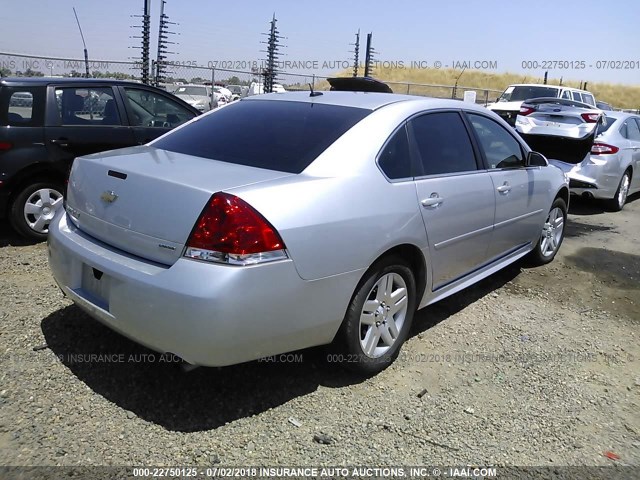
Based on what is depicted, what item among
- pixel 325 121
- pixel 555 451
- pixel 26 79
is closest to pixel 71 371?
pixel 325 121

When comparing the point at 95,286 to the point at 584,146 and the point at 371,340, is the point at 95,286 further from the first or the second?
the point at 584,146

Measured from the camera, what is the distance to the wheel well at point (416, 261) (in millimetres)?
3315

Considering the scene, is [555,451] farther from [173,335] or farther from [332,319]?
[173,335]

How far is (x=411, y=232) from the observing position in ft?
10.8

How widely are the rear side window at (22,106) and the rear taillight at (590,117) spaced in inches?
276

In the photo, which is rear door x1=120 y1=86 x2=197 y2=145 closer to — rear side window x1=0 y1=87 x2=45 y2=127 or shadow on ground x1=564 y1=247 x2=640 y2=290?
rear side window x1=0 y1=87 x2=45 y2=127

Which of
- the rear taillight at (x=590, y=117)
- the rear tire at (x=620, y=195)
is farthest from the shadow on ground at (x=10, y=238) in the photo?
the rear tire at (x=620, y=195)

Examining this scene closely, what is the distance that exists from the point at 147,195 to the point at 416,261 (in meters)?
1.69

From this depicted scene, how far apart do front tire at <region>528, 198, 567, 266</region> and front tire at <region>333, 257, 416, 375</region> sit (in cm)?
250

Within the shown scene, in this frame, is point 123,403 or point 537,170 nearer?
point 123,403

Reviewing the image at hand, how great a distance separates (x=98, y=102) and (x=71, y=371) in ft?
12.2

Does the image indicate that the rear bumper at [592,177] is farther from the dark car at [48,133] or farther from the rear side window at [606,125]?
the dark car at [48,133]

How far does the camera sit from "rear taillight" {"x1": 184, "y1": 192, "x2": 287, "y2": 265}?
99.0 inches

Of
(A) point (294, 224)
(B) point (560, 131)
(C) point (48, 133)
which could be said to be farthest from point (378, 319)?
(B) point (560, 131)
